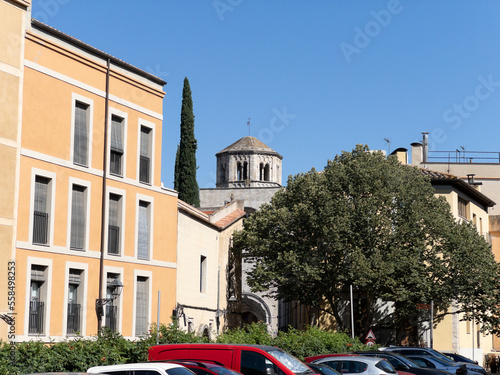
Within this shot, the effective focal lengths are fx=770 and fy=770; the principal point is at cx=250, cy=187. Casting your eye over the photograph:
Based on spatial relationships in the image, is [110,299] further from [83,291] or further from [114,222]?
[114,222]

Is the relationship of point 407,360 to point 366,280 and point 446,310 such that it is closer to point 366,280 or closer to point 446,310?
point 366,280

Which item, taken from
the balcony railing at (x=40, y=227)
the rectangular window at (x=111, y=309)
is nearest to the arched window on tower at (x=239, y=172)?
the rectangular window at (x=111, y=309)

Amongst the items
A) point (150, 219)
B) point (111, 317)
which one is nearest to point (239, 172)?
point (150, 219)

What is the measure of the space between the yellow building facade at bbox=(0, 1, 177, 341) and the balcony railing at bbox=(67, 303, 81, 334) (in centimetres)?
3

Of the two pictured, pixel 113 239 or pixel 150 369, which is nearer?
pixel 150 369

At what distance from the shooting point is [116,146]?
28609 mm

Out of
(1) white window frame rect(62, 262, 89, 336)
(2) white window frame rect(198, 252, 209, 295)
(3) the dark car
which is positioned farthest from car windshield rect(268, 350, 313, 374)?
(2) white window frame rect(198, 252, 209, 295)

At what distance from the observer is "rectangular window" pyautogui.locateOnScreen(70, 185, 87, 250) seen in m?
26.5

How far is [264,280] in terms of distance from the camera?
47.1 m

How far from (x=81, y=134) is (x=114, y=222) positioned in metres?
3.59

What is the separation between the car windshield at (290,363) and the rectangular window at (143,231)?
13230 millimetres

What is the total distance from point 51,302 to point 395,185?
26.3m

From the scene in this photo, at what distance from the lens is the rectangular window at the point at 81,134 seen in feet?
88.1

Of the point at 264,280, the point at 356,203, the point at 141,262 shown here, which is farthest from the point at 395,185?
the point at 141,262
